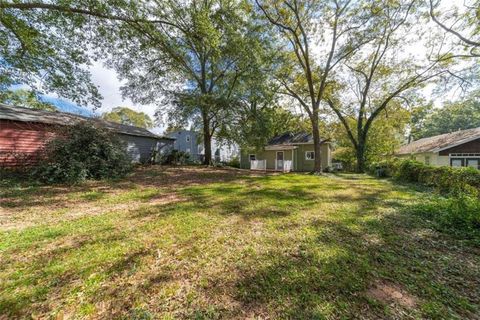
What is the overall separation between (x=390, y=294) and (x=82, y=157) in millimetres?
10292

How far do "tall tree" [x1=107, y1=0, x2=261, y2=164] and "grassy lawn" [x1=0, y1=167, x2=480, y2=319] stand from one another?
340 inches

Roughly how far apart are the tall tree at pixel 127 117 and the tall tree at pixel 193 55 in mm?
25428

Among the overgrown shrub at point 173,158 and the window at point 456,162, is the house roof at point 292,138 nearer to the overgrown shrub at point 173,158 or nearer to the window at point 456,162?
the overgrown shrub at point 173,158

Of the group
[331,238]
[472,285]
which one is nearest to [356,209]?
[331,238]

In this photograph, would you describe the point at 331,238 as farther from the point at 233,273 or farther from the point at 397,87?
the point at 397,87

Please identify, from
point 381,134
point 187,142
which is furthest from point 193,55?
point 381,134

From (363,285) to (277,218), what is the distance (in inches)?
89.6

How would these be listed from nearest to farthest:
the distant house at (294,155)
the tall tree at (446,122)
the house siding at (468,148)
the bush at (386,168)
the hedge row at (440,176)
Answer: the hedge row at (440,176) → the bush at (386,168) → the house siding at (468,148) → the distant house at (294,155) → the tall tree at (446,122)

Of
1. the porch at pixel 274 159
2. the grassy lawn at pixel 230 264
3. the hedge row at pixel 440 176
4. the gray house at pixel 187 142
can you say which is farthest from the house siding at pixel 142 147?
the hedge row at pixel 440 176

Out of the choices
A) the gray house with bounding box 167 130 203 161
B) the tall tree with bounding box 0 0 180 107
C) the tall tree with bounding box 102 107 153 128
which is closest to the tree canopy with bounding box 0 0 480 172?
the tall tree with bounding box 0 0 180 107

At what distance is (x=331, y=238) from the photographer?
3.51m

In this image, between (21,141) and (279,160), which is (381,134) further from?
(21,141)

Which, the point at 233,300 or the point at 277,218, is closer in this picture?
the point at 233,300

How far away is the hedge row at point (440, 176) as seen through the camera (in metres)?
6.35
